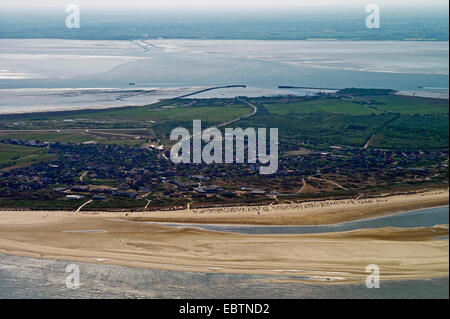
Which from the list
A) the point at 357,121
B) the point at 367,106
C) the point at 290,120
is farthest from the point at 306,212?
the point at 367,106

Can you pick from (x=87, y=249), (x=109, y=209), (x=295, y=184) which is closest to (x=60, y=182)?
(x=109, y=209)

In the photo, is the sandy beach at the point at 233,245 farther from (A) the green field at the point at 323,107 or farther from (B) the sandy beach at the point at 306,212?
(A) the green field at the point at 323,107

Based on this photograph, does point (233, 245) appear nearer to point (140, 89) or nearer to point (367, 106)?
point (367, 106)

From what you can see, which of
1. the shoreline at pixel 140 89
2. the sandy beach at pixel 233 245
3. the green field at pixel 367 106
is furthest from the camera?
the shoreline at pixel 140 89

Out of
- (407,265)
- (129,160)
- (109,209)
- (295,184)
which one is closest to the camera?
(407,265)

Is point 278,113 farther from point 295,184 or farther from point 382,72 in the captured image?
point 382,72

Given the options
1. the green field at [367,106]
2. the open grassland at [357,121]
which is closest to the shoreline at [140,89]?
the green field at [367,106]

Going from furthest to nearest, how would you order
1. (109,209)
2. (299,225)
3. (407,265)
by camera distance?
(109,209)
(299,225)
(407,265)

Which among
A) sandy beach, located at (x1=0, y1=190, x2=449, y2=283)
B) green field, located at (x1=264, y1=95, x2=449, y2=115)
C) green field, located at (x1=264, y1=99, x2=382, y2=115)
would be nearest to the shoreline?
green field, located at (x1=264, y1=95, x2=449, y2=115)
